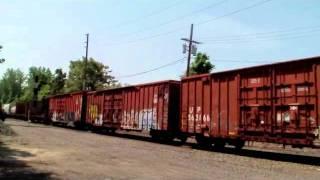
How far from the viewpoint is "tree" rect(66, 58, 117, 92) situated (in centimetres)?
9700

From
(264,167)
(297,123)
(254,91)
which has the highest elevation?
(254,91)

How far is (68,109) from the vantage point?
162 ft

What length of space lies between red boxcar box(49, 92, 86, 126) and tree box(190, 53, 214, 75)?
42.1 feet

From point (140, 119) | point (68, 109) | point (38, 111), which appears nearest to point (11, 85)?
point (38, 111)

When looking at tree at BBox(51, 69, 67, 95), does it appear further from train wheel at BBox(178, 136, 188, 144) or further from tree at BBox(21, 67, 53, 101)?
train wheel at BBox(178, 136, 188, 144)

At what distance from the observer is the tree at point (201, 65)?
51.8 m

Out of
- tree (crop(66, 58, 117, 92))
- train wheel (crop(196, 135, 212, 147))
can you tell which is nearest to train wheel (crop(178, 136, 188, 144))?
train wheel (crop(196, 135, 212, 147))

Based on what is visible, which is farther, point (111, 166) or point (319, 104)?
point (319, 104)

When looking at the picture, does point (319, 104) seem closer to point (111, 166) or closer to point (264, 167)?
point (264, 167)

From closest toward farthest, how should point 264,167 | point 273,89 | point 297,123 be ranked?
1. point 264,167
2. point 297,123
3. point 273,89

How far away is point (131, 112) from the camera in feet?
106

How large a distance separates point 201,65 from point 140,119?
22.2 meters

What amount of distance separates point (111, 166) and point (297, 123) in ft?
26.2

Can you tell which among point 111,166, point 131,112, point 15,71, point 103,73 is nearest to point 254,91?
point 111,166
